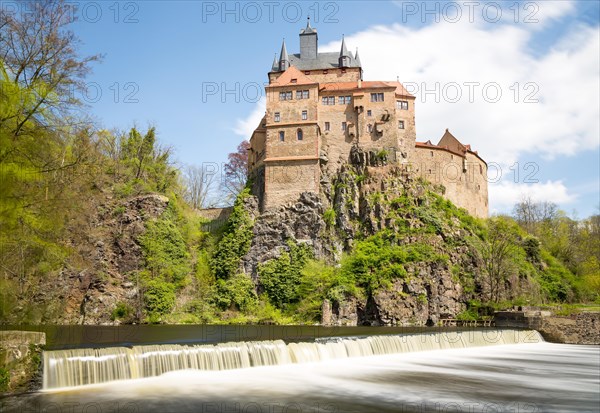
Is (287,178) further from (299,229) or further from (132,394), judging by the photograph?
(132,394)

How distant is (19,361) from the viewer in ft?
47.5

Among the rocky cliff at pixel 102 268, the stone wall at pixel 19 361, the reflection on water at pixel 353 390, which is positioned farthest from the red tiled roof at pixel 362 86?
the stone wall at pixel 19 361

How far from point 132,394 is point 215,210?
44.4m

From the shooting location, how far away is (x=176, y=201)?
182 feet

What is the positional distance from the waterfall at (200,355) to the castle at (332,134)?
2942 cm

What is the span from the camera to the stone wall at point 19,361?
46.1ft

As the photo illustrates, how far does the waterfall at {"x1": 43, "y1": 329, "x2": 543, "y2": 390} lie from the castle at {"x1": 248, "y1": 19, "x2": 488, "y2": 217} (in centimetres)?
2942

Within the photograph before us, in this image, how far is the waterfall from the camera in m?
15.8

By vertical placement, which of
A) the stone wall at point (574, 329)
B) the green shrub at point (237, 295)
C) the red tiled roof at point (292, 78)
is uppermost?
the red tiled roof at point (292, 78)

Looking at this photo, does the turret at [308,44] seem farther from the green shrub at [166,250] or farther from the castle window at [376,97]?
the green shrub at [166,250]

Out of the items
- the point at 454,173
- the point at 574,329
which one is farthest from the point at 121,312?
the point at 454,173

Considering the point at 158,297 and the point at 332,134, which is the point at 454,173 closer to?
the point at 332,134

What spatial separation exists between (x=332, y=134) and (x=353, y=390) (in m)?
44.8

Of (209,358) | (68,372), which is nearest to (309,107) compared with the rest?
(209,358)
